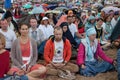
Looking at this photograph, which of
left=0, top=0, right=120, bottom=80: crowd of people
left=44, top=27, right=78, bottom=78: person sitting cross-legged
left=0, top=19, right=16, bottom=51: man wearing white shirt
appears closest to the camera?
left=0, top=0, right=120, bottom=80: crowd of people

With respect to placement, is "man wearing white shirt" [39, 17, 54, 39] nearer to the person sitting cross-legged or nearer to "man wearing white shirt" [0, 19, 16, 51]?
"man wearing white shirt" [0, 19, 16, 51]

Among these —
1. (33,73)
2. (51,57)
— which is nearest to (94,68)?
(51,57)

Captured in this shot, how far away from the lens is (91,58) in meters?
6.30

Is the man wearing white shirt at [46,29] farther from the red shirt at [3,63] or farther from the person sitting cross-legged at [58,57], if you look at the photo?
the red shirt at [3,63]

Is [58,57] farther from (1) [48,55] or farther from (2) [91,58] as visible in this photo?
(2) [91,58]

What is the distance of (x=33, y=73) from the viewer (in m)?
5.24

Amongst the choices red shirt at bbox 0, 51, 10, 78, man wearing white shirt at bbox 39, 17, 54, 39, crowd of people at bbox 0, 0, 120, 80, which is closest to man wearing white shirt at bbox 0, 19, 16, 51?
crowd of people at bbox 0, 0, 120, 80

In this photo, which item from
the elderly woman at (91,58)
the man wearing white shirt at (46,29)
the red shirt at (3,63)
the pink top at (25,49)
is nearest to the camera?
the red shirt at (3,63)

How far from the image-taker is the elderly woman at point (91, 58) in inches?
239

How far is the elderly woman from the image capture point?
6.07 m

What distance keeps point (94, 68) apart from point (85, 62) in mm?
244

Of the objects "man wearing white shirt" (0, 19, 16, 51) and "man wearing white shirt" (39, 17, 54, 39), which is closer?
"man wearing white shirt" (0, 19, 16, 51)

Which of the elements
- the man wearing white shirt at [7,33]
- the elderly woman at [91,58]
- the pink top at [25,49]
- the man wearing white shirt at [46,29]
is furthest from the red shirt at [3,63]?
the man wearing white shirt at [46,29]

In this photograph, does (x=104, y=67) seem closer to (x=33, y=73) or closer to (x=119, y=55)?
(x=119, y=55)
